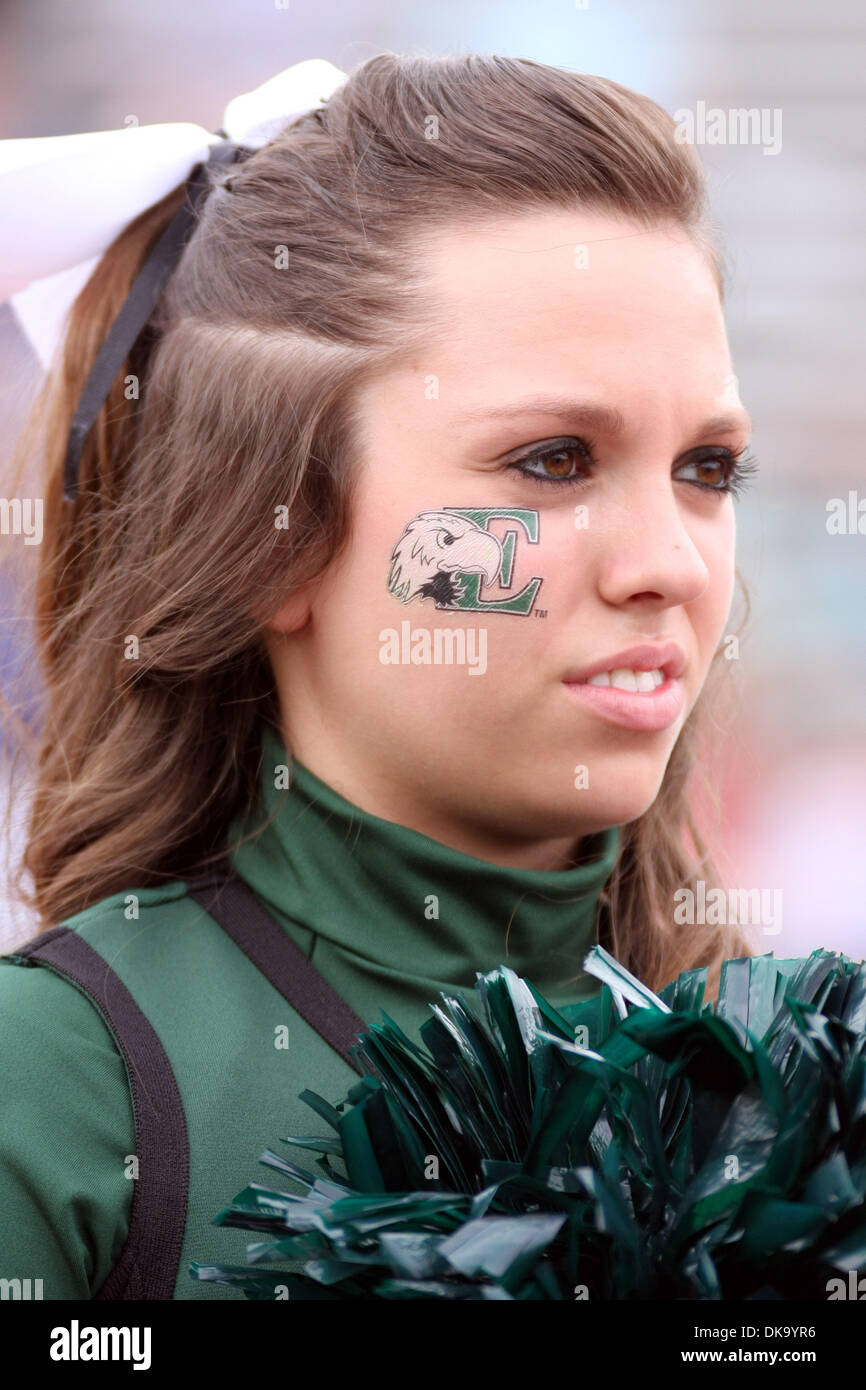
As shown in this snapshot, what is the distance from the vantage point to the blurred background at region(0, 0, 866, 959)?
2.03 m

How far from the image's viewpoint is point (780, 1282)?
648mm

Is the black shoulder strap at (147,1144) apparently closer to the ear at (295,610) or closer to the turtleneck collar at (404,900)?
the turtleneck collar at (404,900)

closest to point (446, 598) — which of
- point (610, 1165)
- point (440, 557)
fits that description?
point (440, 557)

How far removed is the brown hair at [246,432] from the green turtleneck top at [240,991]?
73mm

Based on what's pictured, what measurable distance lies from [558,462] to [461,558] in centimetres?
9

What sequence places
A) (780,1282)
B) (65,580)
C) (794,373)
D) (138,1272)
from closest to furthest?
(780,1282) < (138,1272) < (65,580) < (794,373)

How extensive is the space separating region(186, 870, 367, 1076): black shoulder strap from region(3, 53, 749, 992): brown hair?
2.0 inches

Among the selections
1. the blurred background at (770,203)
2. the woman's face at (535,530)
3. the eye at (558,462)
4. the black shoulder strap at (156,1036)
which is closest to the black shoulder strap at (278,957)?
the black shoulder strap at (156,1036)

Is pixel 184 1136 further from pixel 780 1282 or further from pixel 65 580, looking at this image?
pixel 65 580

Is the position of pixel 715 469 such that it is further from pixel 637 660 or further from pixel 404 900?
pixel 404 900

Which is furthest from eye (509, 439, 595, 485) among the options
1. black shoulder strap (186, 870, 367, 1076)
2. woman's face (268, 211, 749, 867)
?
black shoulder strap (186, 870, 367, 1076)

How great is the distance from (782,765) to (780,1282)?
1814 mm
